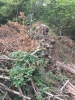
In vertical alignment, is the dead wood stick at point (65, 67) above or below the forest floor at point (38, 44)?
below

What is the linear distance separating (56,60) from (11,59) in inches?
91.8

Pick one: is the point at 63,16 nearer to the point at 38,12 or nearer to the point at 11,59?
the point at 38,12

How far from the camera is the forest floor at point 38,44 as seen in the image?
6153 mm

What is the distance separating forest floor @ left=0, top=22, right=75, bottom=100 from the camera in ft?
20.2

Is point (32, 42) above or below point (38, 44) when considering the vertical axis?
above

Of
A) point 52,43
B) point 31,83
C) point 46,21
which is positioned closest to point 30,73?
point 31,83

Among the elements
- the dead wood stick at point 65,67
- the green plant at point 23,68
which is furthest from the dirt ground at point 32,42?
the green plant at point 23,68

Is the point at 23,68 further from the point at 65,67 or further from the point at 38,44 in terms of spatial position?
the point at 65,67

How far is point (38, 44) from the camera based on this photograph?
21.0ft

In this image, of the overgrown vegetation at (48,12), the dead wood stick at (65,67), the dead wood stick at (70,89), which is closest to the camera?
the dead wood stick at (70,89)

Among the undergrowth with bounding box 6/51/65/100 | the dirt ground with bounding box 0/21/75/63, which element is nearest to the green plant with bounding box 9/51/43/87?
the undergrowth with bounding box 6/51/65/100

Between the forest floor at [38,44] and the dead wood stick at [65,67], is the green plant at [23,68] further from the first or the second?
the dead wood stick at [65,67]

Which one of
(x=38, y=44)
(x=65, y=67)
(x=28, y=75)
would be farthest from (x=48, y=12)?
(x=28, y=75)

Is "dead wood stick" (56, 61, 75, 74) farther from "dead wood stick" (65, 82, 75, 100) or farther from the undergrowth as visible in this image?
the undergrowth
